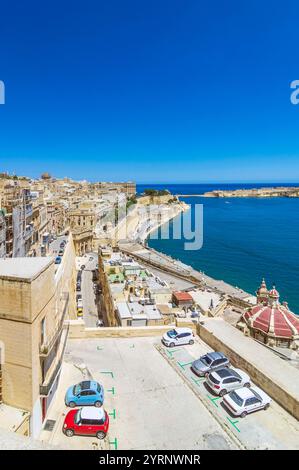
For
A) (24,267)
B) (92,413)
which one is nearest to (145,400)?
(92,413)

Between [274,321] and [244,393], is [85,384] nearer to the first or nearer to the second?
[244,393]

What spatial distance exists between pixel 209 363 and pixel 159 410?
6.64ft

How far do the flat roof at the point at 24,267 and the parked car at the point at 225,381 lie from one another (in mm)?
4746

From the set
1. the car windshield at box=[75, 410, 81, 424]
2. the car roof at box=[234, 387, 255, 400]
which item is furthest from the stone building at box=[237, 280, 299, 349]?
the car windshield at box=[75, 410, 81, 424]

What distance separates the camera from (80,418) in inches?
255

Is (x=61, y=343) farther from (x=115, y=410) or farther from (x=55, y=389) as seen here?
(x=115, y=410)

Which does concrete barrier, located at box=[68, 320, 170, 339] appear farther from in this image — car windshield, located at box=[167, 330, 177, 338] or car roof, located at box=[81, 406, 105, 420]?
car roof, located at box=[81, 406, 105, 420]

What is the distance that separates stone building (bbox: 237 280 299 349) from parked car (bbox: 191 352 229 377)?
9.54 feet

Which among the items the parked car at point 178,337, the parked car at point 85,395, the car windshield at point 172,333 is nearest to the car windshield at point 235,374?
the parked car at point 178,337

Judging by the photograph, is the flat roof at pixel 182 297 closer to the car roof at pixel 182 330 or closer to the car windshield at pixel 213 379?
the car roof at pixel 182 330

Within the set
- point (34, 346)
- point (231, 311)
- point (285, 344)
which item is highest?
point (34, 346)

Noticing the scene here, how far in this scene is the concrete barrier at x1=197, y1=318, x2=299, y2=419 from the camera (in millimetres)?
7526

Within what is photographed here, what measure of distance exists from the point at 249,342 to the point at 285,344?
4.52ft
